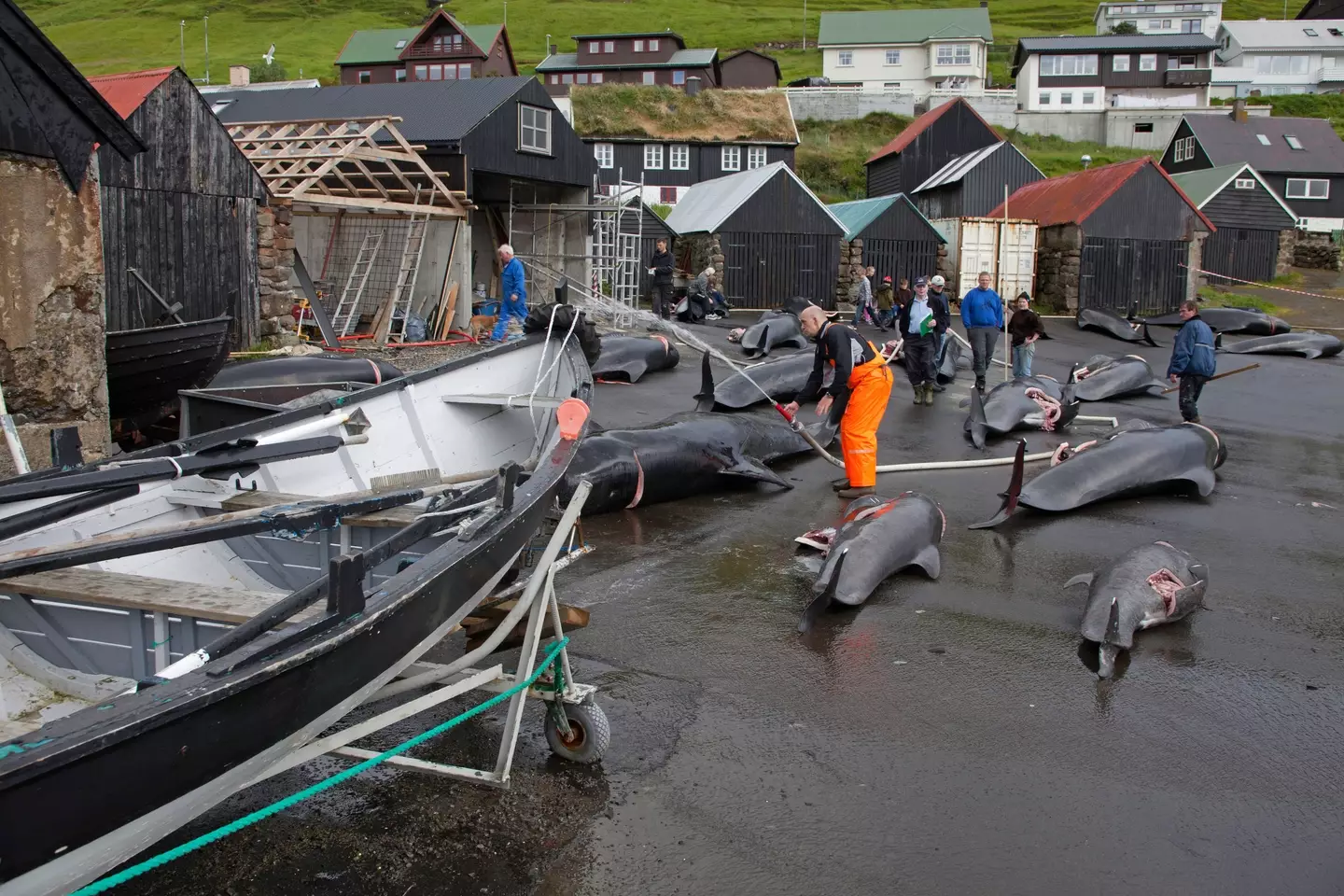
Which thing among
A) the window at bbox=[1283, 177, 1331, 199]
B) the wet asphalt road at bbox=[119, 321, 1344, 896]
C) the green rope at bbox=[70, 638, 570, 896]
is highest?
the window at bbox=[1283, 177, 1331, 199]

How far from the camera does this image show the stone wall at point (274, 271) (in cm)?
1820

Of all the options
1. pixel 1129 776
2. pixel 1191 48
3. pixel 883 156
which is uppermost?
pixel 1191 48

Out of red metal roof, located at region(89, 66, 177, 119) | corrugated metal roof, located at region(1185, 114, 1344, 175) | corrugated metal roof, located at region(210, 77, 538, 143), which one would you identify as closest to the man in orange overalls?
red metal roof, located at region(89, 66, 177, 119)

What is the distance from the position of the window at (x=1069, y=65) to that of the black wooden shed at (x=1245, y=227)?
40.3 metres

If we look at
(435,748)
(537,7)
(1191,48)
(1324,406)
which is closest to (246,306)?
(435,748)

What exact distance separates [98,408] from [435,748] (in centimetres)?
477

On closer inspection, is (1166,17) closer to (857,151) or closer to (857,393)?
(857,151)

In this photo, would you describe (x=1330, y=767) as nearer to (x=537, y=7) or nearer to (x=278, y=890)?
(x=278, y=890)

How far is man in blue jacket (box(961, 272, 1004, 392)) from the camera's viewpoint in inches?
635

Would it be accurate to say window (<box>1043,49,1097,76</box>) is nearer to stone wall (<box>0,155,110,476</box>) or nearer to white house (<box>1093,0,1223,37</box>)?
white house (<box>1093,0,1223,37</box>)

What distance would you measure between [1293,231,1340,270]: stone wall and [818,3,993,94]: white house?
4627 centimetres

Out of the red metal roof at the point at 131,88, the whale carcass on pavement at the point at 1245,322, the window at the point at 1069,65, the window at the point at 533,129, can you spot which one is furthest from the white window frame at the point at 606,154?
the window at the point at 1069,65

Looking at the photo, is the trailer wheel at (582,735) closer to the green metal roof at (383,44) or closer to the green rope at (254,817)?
the green rope at (254,817)

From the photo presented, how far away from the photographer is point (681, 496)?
10.2m
